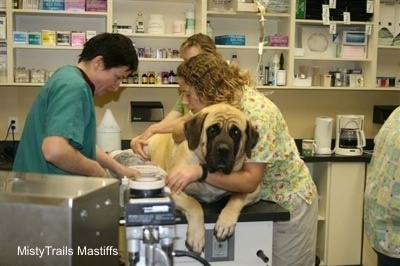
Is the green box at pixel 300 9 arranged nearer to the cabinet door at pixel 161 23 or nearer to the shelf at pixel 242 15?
the shelf at pixel 242 15

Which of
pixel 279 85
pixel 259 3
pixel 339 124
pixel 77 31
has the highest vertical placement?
pixel 259 3

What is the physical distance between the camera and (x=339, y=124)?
409cm

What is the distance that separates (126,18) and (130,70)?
2107 millimetres

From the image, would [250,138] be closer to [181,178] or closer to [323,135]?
[181,178]

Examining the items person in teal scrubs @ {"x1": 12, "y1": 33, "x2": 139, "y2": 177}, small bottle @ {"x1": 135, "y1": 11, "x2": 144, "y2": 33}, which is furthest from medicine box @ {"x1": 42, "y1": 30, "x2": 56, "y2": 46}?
person in teal scrubs @ {"x1": 12, "y1": 33, "x2": 139, "y2": 177}

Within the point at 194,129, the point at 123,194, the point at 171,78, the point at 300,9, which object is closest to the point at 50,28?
the point at 171,78

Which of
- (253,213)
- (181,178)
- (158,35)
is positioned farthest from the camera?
(158,35)

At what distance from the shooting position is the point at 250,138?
1743 mm

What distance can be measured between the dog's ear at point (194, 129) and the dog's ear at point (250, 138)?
6.4 inches

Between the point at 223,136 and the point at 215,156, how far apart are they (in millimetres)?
79

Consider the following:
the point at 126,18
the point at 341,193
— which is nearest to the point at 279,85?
the point at 341,193

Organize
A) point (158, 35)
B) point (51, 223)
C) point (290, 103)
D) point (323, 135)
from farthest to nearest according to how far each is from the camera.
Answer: point (290, 103), point (323, 135), point (158, 35), point (51, 223)

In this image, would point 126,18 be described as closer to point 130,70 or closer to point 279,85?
point 279,85

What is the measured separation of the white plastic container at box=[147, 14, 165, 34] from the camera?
3834 mm
